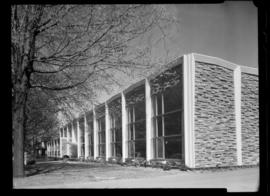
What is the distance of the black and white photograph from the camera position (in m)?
9.56

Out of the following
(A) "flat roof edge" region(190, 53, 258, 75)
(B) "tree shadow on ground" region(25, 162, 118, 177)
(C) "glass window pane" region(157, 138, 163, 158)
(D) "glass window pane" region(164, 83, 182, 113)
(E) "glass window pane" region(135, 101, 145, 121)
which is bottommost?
(B) "tree shadow on ground" region(25, 162, 118, 177)

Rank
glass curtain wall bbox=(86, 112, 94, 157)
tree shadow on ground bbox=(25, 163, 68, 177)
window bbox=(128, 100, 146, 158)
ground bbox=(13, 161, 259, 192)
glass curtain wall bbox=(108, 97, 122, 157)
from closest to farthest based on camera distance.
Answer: ground bbox=(13, 161, 259, 192)
tree shadow on ground bbox=(25, 163, 68, 177)
glass curtain wall bbox=(108, 97, 122, 157)
glass curtain wall bbox=(86, 112, 94, 157)
window bbox=(128, 100, 146, 158)

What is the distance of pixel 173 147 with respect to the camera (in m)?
13.5

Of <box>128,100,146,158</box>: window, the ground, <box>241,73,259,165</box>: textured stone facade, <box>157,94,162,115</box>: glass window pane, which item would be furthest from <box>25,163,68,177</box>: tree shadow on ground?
<box>241,73,259,165</box>: textured stone facade

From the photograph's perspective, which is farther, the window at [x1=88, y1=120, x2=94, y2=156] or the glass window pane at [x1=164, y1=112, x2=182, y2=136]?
the glass window pane at [x1=164, y1=112, x2=182, y2=136]

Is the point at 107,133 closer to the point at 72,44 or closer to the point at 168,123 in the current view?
the point at 168,123

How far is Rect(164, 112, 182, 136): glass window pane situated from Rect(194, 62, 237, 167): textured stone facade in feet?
2.62

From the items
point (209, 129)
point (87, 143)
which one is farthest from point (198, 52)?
point (87, 143)

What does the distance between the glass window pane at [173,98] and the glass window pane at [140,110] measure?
0.88 metres

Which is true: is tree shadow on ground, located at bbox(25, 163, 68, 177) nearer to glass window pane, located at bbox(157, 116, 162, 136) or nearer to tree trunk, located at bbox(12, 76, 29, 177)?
tree trunk, located at bbox(12, 76, 29, 177)

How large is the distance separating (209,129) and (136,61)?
3987 mm
